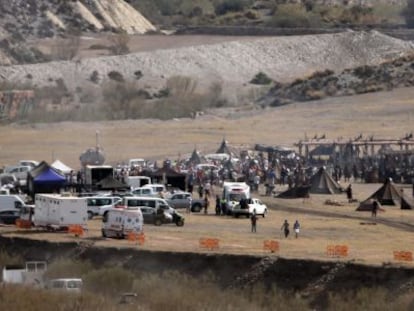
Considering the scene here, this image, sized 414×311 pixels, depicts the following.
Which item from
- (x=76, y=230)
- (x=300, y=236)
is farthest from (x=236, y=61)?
(x=76, y=230)

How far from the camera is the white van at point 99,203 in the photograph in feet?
173

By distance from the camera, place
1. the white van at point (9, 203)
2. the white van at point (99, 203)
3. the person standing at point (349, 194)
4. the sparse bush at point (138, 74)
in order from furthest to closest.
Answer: the sparse bush at point (138, 74) → the person standing at point (349, 194) → the white van at point (9, 203) → the white van at point (99, 203)

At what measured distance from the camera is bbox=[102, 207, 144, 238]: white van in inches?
1853

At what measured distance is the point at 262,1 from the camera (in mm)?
164500

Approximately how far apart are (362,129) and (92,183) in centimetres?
2633

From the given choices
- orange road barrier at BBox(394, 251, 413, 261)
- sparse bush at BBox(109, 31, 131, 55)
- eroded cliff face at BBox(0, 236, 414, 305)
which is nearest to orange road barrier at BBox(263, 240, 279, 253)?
eroded cliff face at BBox(0, 236, 414, 305)

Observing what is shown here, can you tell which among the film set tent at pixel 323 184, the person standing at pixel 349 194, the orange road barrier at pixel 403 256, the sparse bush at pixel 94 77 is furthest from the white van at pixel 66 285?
the sparse bush at pixel 94 77

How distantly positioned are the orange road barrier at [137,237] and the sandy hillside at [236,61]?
6454cm

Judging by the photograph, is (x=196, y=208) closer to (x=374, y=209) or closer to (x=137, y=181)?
(x=137, y=181)

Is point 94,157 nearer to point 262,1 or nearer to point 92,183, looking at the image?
point 92,183

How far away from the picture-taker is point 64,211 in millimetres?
48969

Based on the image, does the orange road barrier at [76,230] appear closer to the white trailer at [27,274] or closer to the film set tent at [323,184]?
the white trailer at [27,274]

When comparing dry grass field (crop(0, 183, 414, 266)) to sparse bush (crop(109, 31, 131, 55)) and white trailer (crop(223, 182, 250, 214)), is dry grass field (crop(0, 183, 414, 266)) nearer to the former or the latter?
white trailer (crop(223, 182, 250, 214))

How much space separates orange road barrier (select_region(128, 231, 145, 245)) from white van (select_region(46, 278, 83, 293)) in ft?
17.1
